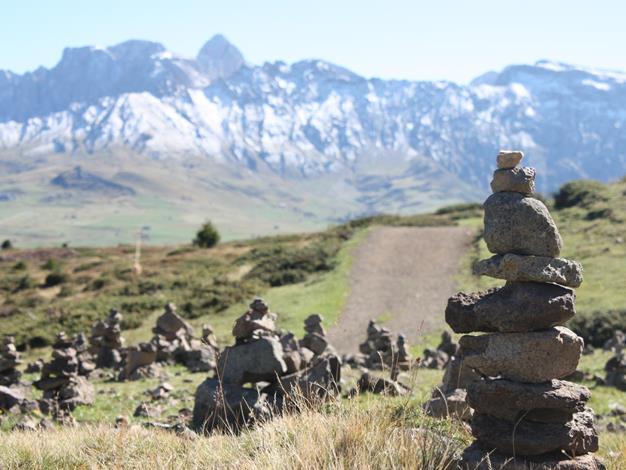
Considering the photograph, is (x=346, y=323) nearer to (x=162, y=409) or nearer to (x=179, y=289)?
(x=179, y=289)

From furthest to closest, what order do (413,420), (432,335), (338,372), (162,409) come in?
(432,335)
(162,409)
(338,372)
(413,420)

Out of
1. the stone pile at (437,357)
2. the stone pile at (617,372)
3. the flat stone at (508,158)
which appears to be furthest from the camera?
the stone pile at (437,357)

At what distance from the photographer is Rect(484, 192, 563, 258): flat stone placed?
7.53 m

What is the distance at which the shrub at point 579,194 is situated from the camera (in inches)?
1956

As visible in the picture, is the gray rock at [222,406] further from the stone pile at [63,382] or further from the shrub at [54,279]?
the shrub at [54,279]

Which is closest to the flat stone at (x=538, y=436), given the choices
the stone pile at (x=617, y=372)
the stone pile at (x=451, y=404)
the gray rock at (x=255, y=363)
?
the stone pile at (x=451, y=404)

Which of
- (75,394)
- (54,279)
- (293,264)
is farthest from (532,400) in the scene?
(54,279)

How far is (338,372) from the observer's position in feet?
44.9

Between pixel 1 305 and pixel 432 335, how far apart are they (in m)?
28.4

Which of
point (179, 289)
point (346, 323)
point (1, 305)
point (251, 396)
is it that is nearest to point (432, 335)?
point (346, 323)

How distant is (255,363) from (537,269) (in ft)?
22.3

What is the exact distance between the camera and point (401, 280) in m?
37.1

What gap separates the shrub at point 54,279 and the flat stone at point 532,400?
45.3m

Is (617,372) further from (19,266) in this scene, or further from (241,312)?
(19,266)
